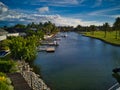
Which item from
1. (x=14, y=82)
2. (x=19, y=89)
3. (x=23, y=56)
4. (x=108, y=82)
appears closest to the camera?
(x=19, y=89)

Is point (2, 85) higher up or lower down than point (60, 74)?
higher up

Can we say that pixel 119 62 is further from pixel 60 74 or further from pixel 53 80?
pixel 53 80

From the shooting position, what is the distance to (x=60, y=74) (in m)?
46.2

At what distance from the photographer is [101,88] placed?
36.5 meters

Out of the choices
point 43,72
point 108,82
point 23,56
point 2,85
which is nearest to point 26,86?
point 2,85

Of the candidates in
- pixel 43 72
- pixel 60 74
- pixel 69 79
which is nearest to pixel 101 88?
pixel 69 79

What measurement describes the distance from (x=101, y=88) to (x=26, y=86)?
41.4 ft

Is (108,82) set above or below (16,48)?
below

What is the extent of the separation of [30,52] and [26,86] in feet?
89.8

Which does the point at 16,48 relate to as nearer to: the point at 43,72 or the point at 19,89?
the point at 43,72

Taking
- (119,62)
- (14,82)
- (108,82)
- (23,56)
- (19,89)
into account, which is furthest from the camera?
(119,62)

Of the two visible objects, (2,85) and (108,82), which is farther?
(108,82)

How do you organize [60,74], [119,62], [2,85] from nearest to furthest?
[2,85], [60,74], [119,62]

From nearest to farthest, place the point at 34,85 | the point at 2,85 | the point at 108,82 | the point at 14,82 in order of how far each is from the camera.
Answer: the point at 2,85 < the point at 14,82 < the point at 34,85 < the point at 108,82
